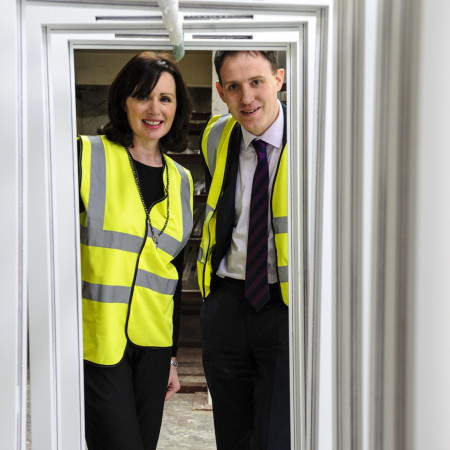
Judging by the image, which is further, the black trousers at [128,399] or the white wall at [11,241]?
the black trousers at [128,399]

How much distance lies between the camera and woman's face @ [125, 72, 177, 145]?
1251 millimetres

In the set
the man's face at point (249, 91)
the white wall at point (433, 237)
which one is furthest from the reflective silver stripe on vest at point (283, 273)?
the white wall at point (433, 237)

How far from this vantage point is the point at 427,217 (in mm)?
484

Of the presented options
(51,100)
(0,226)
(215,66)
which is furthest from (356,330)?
(215,66)

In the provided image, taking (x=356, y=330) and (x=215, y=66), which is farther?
(x=215, y=66)

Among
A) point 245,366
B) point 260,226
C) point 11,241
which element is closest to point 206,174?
point 260,226

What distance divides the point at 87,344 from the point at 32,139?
1.51ft

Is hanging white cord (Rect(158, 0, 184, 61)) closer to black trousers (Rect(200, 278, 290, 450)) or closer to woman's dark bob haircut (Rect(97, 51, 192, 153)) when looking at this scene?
woman's dark bob haircut (Rect(97, 51, 192, 153))

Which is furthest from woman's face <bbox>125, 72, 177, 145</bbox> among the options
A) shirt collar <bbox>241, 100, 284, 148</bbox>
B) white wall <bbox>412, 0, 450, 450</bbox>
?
white wall <bbox>412, 0, 450, 450</bbox>

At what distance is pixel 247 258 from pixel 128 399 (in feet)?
1.32

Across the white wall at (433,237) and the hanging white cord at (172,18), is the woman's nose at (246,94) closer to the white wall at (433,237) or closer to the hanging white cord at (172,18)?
the hanging white cord at (172,18)

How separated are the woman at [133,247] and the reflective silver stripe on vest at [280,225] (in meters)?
0.19

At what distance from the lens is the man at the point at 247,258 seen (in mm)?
1243

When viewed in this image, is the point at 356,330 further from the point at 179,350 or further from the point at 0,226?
the point at 179,350
